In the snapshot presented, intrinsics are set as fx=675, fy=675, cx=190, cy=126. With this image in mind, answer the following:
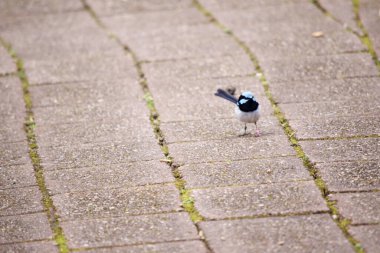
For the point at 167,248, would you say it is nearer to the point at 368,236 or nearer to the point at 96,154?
the point at 368,236

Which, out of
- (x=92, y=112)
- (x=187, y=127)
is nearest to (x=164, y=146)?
(x=187, y=127)

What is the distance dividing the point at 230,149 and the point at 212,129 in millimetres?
330

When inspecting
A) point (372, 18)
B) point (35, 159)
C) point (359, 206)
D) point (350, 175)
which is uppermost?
point (372, 18)

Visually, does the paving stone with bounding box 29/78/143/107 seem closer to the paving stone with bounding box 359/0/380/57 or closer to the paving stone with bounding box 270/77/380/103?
the paving stone with bounding box 270/77/380/103

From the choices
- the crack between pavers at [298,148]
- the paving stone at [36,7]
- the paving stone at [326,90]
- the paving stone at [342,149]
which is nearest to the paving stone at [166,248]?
the crack between pavers at [298,148]

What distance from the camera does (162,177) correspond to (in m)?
3.90

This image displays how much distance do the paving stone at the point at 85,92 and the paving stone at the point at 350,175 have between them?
169 centimetres

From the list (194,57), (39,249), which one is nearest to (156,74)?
(194,57)

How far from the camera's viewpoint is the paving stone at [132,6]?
21.8 feet

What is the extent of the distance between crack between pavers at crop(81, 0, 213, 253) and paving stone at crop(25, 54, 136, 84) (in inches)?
4.3

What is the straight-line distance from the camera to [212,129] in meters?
4.47

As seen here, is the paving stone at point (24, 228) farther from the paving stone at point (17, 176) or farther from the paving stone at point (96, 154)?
the paving stone at point (96, 154)

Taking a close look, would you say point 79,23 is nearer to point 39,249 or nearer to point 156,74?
point 156,74

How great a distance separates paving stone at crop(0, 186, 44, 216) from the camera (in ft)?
12.0
